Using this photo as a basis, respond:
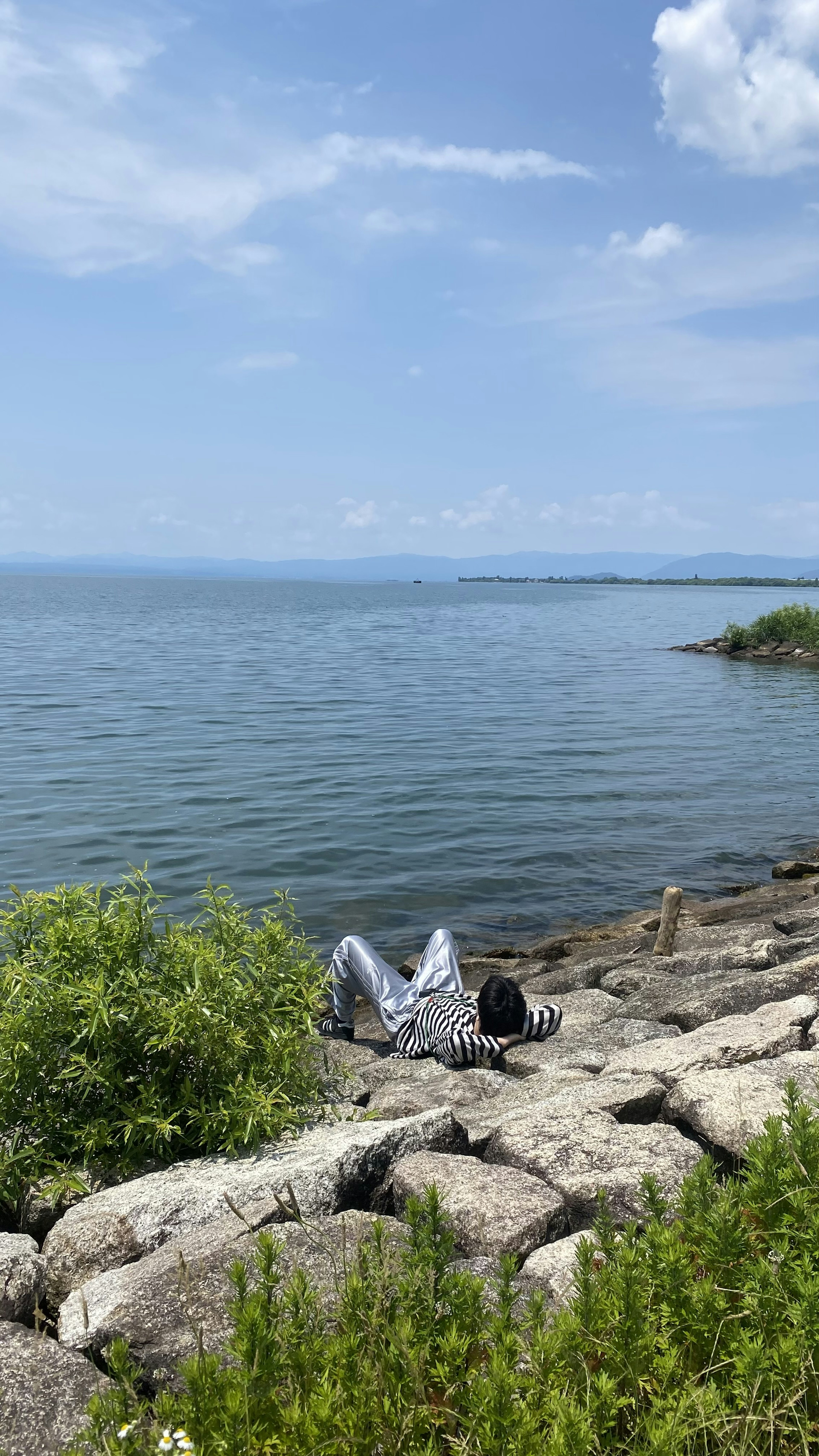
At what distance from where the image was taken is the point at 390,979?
8438 mm

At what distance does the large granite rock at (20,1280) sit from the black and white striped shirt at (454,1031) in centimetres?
369

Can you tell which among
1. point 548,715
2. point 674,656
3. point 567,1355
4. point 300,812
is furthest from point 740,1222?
point 674,656

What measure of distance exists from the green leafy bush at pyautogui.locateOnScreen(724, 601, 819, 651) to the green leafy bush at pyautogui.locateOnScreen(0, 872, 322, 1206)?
57973 mm

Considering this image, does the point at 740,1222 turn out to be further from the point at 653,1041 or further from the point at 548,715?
the point at 548,715

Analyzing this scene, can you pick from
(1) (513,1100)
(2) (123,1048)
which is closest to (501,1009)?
(1) (513,1100)

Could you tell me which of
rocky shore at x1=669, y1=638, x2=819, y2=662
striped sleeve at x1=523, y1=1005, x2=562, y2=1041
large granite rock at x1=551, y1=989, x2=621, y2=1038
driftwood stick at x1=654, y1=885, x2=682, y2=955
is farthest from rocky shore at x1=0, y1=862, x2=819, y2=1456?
rocky shore at x1=669, y1=638, x2=819, y2=662

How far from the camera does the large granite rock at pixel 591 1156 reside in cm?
434

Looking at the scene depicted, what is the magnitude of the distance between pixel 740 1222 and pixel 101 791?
60.6 ft

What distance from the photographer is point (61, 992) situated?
184 inches

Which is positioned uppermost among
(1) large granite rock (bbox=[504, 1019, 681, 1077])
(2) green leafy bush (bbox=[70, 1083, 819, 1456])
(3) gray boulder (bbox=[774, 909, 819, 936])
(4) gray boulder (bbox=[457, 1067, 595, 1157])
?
(2) green leafy bush (bbox=[70, 1083, 819, 1456])

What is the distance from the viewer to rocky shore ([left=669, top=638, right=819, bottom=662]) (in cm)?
5788

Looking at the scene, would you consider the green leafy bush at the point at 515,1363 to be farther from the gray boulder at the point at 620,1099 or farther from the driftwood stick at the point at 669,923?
the driftwood stick at the point at 669,923

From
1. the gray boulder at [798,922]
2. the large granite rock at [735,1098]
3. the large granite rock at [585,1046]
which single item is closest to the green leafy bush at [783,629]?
the gray boulder at [798,922]

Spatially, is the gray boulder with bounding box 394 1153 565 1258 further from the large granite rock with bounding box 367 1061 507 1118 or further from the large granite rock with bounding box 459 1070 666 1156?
the large granite rock with bounding box 367 1061 507 1118
